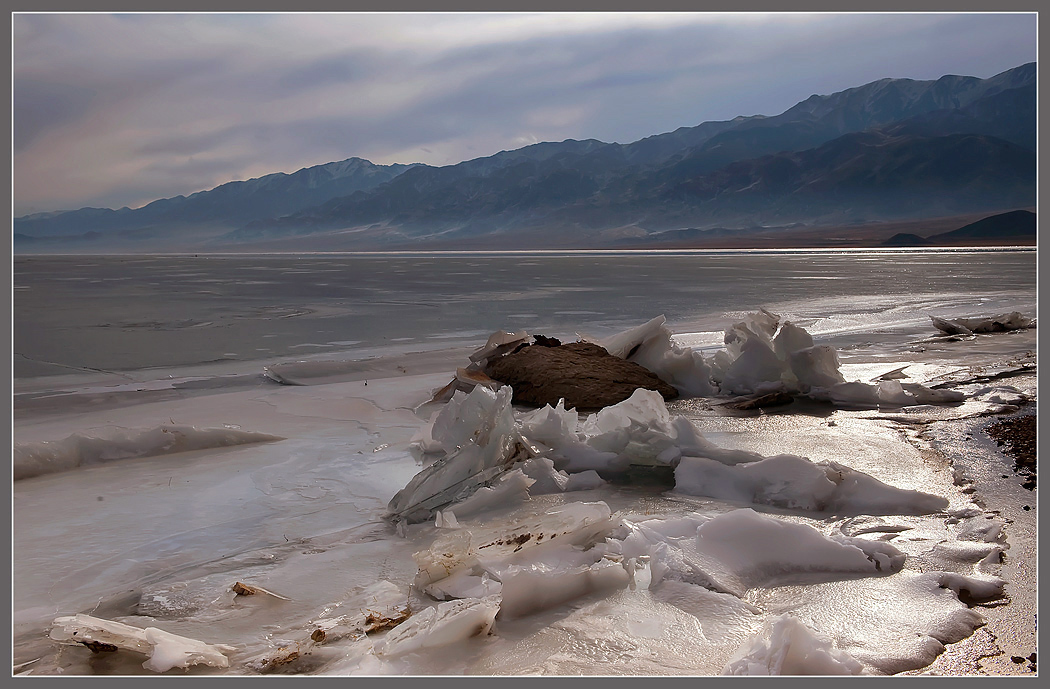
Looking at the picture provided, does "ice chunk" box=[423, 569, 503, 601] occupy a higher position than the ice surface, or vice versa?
the ice surface

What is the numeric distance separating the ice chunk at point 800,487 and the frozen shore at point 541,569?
1.3 inches

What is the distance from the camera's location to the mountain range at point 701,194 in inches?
4943

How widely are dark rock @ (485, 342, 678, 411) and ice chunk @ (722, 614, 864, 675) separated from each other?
2985mm

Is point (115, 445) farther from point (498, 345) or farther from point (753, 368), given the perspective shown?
point (753, 368)

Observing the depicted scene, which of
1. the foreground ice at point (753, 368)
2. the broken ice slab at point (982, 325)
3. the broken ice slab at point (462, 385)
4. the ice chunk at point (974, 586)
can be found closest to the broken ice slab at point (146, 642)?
the ice chunk at point (974, 586)

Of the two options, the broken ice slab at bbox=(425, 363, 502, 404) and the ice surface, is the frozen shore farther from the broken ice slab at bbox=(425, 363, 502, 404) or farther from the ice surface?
the broken ice slab at bbox=(425, 363, 502, 404)

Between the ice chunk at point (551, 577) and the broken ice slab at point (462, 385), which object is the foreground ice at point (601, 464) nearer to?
the ice chunk at point (551, 577)

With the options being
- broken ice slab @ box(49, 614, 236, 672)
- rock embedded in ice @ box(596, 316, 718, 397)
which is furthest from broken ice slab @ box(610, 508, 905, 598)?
rock embedded in ice @ box(596, 316, 718, 397)

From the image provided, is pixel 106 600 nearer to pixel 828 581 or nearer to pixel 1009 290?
pixel 828 581

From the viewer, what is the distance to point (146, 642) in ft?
5.98

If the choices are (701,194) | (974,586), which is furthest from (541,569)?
(701,194)

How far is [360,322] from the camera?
973 centimetres

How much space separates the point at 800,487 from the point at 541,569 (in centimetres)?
122

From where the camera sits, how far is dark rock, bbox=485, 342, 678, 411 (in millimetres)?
4777
